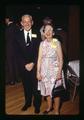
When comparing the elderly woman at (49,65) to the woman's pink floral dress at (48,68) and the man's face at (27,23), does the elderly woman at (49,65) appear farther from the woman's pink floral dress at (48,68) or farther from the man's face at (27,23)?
the man's face at (27,23)

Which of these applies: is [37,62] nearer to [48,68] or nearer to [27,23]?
[48,68]

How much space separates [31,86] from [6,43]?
621 mm

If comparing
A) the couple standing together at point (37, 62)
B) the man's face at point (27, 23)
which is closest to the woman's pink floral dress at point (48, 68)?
the couple standing together at point (37, 62)

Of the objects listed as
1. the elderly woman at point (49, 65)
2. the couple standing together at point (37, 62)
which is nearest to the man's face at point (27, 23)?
the couple standing together at point (37, 62)

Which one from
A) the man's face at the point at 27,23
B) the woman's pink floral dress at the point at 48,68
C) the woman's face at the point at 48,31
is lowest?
the woman's pink floral dress at the point at 48,68

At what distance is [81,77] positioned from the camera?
9.47 meters

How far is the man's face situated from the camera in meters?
9.40

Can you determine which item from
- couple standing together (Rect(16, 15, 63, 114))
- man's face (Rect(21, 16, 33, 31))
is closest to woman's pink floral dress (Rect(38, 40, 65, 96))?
couple standing together (Rect(16, 15, 63, 114))

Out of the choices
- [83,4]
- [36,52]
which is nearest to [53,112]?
[36,52]

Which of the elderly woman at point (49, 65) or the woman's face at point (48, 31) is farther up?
the woman's face at point (48, 31)

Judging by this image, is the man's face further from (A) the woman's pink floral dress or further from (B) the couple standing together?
(A) the woman's pink floral dress

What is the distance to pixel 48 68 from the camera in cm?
946

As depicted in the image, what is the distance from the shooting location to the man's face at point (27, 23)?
9.40 meters

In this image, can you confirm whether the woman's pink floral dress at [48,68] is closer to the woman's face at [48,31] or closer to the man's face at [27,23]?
the woman's face at [48,31]
